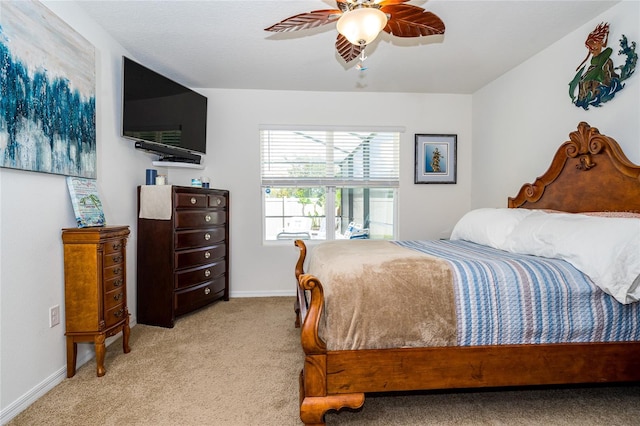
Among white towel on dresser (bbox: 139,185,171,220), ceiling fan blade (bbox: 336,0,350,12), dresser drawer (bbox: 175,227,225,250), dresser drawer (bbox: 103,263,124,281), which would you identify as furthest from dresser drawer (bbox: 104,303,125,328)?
ceiling fan blade (bbox: 336,0,350,12)

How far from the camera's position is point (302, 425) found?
1614mm

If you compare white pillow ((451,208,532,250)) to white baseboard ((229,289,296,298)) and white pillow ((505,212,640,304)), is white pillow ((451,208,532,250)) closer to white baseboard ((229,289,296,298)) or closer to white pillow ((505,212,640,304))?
white pillow ((505,212,640,304))

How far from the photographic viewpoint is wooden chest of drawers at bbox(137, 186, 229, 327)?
2988 mm

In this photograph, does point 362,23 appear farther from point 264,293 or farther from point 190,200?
point 264,293

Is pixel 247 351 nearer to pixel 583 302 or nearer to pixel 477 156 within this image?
pixel 583 302

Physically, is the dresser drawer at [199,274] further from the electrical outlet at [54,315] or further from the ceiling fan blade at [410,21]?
the ceiling fan blade at [410,21]

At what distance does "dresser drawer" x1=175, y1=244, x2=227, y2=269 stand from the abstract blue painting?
1066mm

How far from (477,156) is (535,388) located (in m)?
2.84

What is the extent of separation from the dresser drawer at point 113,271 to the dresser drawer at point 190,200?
0.84 metres

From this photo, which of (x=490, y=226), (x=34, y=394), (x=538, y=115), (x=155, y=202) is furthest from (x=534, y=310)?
(x=155, y=202)

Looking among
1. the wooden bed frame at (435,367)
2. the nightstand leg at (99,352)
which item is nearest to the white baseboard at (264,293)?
the nightstand leg at (99,352)

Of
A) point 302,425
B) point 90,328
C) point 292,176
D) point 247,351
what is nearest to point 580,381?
point 302,425

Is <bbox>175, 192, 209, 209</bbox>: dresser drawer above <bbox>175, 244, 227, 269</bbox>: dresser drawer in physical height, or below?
above

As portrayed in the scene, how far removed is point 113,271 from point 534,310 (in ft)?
8.22
